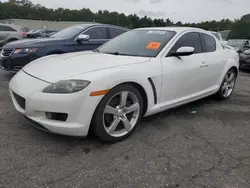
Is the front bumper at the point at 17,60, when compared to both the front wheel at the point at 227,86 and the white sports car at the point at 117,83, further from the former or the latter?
the front wheel at the point at 227,86

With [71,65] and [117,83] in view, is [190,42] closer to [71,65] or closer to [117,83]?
[117,83]

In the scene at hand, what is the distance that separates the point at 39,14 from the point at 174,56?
3615 inches

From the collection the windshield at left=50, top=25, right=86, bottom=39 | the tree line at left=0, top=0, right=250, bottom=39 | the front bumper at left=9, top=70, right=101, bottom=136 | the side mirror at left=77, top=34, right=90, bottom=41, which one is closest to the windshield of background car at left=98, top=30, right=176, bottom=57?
the front bumper at left=9, top=70, right=101, bottom=136

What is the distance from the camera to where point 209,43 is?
4.12 m

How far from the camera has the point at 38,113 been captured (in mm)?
2438

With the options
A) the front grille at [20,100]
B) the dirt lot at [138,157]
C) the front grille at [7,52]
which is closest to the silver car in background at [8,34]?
the front grille at [7,52]

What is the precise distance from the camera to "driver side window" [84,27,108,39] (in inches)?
246

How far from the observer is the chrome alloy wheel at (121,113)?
2660 mm

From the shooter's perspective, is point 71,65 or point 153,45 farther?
point 153,45

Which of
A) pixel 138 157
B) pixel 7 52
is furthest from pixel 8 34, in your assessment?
pixel 138 157

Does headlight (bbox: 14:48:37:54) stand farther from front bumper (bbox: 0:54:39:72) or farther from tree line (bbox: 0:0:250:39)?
tree line (bbox: 0:0:250:39)

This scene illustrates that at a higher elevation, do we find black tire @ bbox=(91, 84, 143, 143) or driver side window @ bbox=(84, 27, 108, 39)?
driver side window @ bbox=(84, 27, 108, 39)

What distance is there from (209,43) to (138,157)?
8.78 ft

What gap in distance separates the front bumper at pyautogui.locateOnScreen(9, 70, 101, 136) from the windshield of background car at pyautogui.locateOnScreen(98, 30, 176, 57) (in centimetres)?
119
